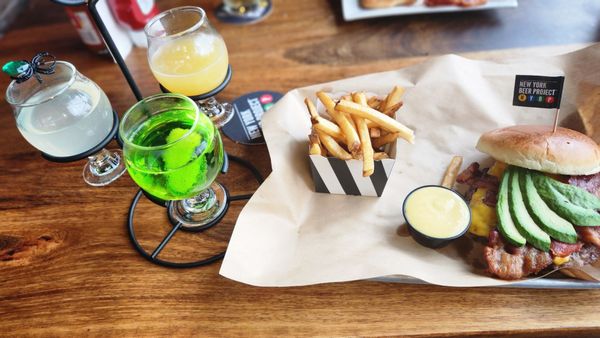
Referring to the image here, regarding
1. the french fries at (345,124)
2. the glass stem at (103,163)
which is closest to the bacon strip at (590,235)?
the french fries at (345,124)

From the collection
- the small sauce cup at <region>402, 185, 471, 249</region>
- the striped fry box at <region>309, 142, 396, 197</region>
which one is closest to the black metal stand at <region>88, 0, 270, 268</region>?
the striped fry box at <region>309, 142, 396, 197</region>

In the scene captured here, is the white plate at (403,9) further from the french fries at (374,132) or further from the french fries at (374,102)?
the french fries at (374,132)

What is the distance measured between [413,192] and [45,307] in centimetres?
113

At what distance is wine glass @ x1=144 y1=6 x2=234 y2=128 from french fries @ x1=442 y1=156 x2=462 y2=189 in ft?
2.59

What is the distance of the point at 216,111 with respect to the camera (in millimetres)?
1745

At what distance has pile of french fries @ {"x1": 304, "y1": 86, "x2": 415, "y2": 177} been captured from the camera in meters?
1.34

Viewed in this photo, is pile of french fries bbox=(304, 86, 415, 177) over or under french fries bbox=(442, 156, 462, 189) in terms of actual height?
over

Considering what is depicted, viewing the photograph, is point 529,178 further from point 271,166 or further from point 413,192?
point 271,166

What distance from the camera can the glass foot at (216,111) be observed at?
1.73 m

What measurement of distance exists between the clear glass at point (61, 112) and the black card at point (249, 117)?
46 centimetres

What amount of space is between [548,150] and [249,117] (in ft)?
3.37

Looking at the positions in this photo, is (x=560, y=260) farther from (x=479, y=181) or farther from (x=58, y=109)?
(x=58, y=109)

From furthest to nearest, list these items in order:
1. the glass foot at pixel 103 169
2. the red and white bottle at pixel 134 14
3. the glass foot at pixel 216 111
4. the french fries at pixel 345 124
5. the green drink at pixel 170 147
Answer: the red and white bottle at pixel 134 14, the glass foot at pixel 216 111, the glass foot at pixel 103 169, the french fries at pixel 345 124, the green drink at pixel 170 147

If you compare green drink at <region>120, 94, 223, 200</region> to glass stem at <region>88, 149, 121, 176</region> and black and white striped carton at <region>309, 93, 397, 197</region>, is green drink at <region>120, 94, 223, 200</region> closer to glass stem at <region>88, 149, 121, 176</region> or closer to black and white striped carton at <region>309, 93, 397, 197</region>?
black and white striped carton at <region>309, 93, 397, 197</region>
